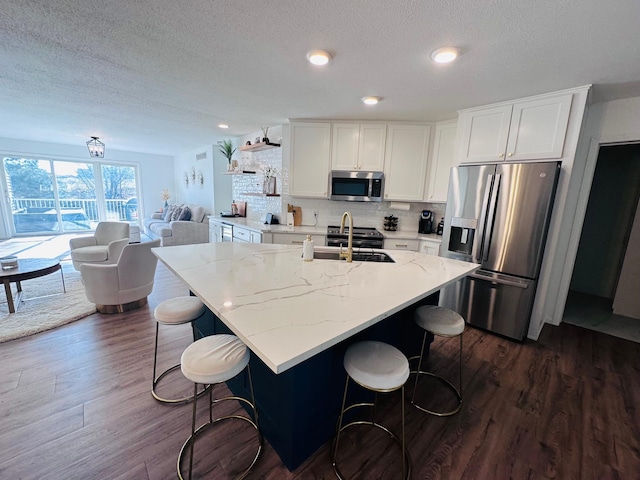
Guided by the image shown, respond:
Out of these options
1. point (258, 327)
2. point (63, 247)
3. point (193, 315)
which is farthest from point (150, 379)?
point (63, 247)

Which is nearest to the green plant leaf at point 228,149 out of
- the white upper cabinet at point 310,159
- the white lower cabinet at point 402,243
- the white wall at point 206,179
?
the white wall at point 206,179

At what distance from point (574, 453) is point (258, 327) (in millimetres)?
1979

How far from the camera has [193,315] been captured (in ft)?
5.84

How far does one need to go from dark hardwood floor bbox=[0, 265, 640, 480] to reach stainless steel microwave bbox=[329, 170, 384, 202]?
2.17 m

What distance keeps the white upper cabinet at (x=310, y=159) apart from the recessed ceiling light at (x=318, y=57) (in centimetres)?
176

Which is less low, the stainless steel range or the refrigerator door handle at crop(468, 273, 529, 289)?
the stainless steel range

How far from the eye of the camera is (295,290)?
1.44m

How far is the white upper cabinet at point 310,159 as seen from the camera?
3811 millimetres

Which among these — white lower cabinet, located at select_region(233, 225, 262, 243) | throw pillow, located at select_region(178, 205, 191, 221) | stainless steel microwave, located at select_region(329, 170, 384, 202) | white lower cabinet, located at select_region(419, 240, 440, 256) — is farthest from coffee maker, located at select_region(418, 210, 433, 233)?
throw pillow, located at select_region(178, 205, 191, 221)

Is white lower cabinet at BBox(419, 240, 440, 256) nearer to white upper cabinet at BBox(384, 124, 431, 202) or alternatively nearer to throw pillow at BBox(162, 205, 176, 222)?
white upper cabinet at BBox(384, 124, 431, 202)

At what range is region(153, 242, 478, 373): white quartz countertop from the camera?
0.98 m

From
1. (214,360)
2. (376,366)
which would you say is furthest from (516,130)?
(214,360)

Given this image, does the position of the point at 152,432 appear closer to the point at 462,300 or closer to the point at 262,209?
the point at 462,300

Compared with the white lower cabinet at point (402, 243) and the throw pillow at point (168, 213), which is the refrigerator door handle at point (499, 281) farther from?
the throw pillow at point (168, 213)
